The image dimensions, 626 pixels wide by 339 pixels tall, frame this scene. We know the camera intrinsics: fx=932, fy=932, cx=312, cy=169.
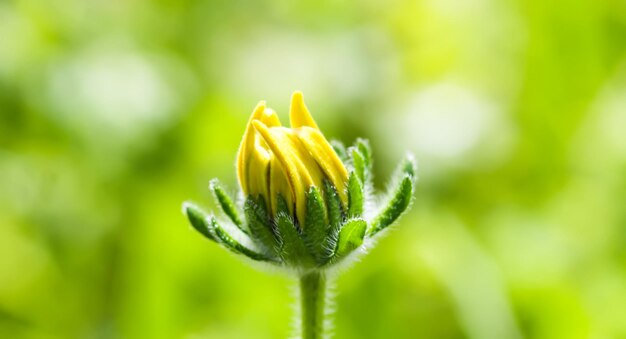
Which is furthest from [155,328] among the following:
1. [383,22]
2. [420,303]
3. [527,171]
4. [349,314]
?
[383,22]

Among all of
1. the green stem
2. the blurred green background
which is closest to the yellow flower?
the green stem

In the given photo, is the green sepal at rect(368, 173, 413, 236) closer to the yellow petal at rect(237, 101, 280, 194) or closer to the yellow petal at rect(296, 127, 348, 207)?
the yellow petal at rect(296, 127, 348, 207)

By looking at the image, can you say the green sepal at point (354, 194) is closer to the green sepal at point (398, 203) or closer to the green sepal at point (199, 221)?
the green sepal at point (398, 203)

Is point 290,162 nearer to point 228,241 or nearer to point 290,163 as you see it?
point 290,163

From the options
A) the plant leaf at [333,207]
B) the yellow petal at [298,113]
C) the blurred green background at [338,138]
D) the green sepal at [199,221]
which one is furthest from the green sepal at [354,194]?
the blurred green background at [338,138]

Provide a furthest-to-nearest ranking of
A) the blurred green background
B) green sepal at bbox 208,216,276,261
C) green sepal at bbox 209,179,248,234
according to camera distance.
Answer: the blurred green background, green sepal at bbox 209,179,248,234, green sepal at bbox 208,216,276,261
